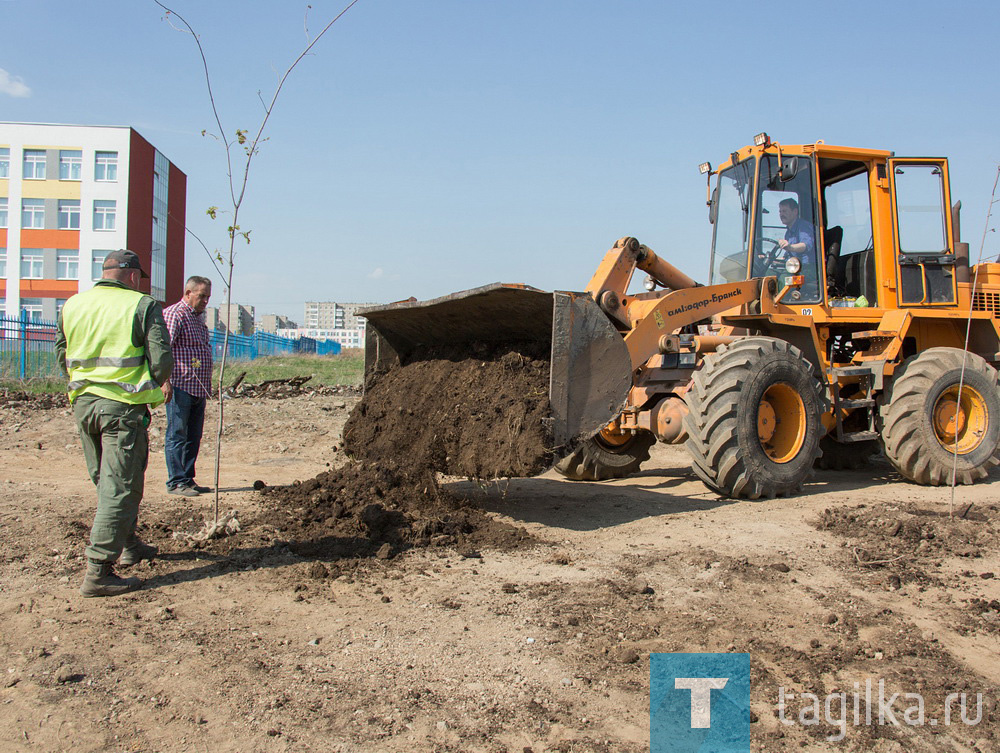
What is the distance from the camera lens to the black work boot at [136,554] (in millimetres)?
4320

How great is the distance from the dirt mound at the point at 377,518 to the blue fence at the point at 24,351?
449 inches

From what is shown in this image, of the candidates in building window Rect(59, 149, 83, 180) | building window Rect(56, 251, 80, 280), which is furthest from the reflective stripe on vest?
building window Rect(59, 149, 83, 180)

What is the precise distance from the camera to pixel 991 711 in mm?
2928

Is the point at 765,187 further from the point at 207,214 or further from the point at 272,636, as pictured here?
the point at 272,636

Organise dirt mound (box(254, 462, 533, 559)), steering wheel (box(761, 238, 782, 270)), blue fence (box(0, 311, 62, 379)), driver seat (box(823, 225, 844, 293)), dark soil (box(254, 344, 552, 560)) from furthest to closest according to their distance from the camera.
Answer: blue fence (box(0, 311, 62, 379)) → driver seat (box(823, 225, 844, 293)) → steering wheel (box(761, 238, 782, 270)) → dark soil (box(254, 344, 552, 560)) → dirt mound (box(254, 462, 533, 559))

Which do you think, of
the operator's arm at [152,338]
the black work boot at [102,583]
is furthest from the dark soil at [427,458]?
the operator's arm at [152,338]

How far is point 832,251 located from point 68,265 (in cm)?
4025

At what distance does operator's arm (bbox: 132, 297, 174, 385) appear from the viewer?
4133mm

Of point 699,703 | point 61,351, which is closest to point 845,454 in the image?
point 699,703

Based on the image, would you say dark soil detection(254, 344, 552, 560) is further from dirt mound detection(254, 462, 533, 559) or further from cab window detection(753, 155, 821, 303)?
cab window detection(753, 155, 821, 303)

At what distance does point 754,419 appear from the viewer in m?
6.38

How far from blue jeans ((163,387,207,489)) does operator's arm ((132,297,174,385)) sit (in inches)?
91.3

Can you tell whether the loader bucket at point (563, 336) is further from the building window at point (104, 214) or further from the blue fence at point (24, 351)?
the building window at point (104, 214)

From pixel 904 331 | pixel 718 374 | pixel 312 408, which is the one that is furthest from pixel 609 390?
pixel 312 408
